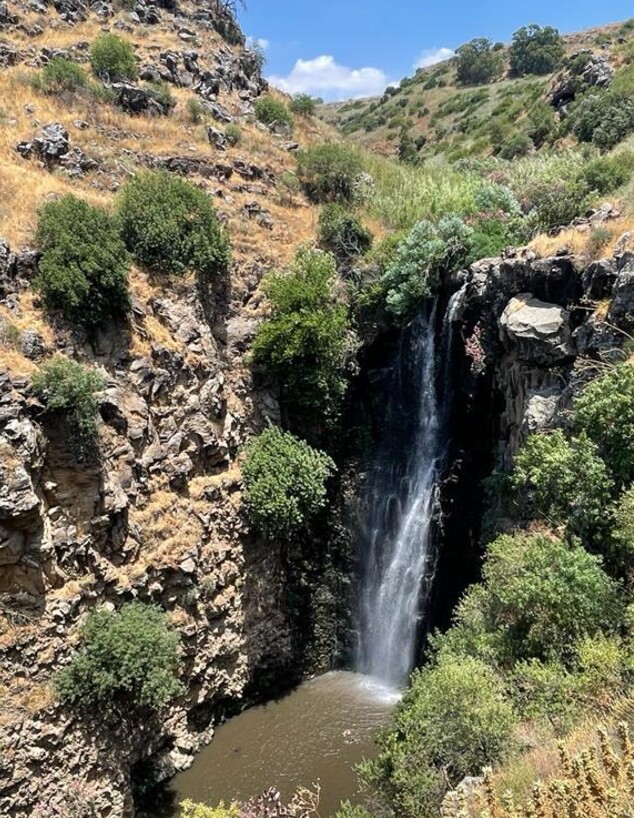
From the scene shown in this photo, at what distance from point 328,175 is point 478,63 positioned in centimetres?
5192

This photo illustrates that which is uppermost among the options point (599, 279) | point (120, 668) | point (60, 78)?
point (60, 78)

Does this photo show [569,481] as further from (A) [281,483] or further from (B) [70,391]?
(B) [70,391]

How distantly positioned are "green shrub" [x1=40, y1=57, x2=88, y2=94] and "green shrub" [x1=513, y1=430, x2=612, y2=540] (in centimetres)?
2498

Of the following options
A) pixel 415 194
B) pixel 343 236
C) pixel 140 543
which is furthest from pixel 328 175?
pixel 140 543

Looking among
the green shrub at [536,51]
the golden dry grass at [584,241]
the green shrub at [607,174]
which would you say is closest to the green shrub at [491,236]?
the golden dry grass at [584,241]

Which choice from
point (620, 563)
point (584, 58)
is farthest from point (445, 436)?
point (584, 58)

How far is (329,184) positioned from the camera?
28.1m

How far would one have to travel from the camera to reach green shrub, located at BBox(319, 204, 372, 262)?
2436cm

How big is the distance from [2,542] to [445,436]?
13.9m

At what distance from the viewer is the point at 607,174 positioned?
21094mm

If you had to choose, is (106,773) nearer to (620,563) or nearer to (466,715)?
(466,715)

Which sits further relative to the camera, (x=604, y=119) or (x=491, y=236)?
(x=604, y=119)

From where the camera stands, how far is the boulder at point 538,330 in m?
15.4

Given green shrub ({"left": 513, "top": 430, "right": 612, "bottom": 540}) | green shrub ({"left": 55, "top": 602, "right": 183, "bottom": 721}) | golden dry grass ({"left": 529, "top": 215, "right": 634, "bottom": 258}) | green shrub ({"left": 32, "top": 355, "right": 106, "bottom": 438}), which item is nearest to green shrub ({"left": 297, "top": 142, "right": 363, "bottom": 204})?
golden dry grass ({"left": 529, "top": 215, "right": 634, "bottom": 258})
